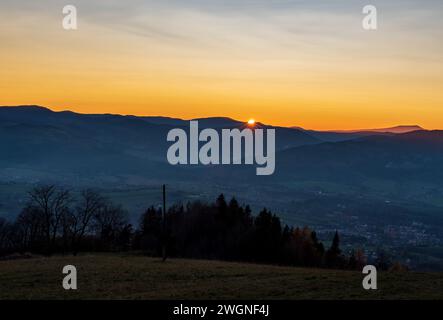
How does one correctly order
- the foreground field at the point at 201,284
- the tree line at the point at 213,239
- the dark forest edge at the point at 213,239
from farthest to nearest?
the tree line at the point at 213,239 < the dark forest edge at the point at 213,239 < the foreground field at the point at 201,284

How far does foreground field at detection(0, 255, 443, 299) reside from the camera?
2877 cm

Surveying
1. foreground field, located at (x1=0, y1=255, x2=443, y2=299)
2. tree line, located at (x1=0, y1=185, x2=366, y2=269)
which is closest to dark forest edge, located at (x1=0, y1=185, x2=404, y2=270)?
tree line, located at (x1=0, y1=185, x2=366, y2=269)

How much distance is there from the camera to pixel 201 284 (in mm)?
33969

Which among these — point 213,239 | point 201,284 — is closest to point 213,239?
point 213,239

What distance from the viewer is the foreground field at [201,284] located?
28.8 metres

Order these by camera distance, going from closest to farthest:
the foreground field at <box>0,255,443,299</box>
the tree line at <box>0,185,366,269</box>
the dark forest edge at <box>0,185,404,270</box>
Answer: the foreground field at <box>0,255,443,299</box> → the dark forest edge at <box>0,185,404,270</box> → the tree line at <box>0,185,366,269</box>

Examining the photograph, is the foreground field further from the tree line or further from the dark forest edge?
the dark forest edge

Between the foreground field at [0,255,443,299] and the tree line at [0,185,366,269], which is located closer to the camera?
the foreground field at [0,255,443,299]

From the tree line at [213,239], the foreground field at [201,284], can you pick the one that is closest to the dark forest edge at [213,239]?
the tree line at [213,239]

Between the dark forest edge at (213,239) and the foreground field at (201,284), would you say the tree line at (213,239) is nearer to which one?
the dark forest edge at (213,239)
